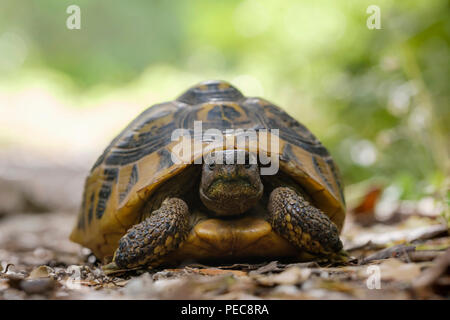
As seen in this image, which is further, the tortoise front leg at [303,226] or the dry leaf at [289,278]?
the tortoise front leg at [303,226]

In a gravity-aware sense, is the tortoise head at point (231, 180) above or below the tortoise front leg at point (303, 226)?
above

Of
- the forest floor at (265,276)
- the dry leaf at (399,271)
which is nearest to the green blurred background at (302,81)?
the forest floor at (265,276)

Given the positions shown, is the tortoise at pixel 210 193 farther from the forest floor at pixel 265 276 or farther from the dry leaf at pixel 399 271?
the dry leaf at pixel 399 271

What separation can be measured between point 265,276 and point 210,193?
0.67 metres

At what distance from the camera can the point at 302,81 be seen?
32.5 ft

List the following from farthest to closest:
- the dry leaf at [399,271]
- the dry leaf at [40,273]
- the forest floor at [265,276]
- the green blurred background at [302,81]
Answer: the green blurred background at [302,81], the dry leaf at [40,273], the dry leaf at [399,271], the forest floor at [265,276]

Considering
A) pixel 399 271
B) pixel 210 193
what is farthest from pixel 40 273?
pixel 399 271

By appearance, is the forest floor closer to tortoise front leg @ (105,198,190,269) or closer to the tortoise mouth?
tortoise front leg @ (105,198,190,269)

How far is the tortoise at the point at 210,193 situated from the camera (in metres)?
2.68

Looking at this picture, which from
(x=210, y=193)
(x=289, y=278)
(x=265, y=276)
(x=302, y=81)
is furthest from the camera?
(x=302, y=81)

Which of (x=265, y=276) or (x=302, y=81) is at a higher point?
(x=302, y=81)

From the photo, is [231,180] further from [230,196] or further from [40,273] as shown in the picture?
[40,273]

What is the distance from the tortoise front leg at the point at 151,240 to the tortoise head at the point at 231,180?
0.84 ft
